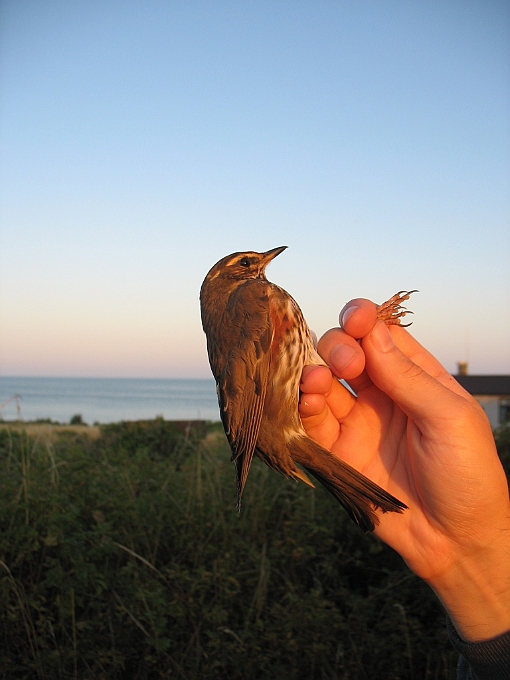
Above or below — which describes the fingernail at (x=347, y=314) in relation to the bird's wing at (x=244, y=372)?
above

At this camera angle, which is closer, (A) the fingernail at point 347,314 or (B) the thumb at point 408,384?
(B) the thumb at point 408,384

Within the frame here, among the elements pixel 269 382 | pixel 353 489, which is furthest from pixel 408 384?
pixel 269 382

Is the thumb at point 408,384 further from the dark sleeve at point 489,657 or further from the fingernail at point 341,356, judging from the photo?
the dark sleeve at point 489,657

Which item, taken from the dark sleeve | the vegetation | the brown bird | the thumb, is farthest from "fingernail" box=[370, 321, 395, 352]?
the vegetation

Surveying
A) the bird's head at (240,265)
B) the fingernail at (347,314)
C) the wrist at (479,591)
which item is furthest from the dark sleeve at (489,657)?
the bird's head at (240,265)

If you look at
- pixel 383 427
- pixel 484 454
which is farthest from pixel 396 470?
pixel 484 454

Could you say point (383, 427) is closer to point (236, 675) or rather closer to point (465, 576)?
point (465, 576)
